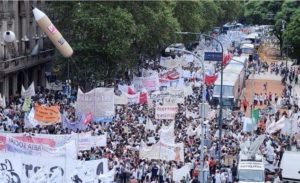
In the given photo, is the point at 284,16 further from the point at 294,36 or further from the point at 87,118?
the point at 87,118

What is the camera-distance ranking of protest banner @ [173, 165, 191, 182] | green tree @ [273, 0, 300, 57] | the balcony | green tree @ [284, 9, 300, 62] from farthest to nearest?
green tree @ [273, 0, 300, 57], green tree @ [284, 9, 300, 62], the balcony, protest banner @ [173, 165, 191, 182]

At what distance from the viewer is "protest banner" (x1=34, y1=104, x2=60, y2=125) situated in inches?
1428

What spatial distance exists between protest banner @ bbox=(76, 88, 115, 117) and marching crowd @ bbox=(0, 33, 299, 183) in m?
0.78

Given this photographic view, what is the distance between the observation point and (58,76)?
59781 mm

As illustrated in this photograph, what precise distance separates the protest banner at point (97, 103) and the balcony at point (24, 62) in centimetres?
1811

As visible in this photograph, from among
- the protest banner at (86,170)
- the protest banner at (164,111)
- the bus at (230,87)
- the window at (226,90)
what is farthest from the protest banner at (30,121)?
the window at (226,90)

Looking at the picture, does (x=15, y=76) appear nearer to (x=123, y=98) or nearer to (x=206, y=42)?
(x=123, y=98)

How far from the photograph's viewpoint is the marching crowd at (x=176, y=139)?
31.7 metres

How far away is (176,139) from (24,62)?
26.9 m

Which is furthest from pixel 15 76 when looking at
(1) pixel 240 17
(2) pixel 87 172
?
(1) pixel 240 17

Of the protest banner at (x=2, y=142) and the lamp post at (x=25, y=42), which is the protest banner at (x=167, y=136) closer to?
the protest banner at (x=2, y=142)

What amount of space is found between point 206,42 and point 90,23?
57.4m

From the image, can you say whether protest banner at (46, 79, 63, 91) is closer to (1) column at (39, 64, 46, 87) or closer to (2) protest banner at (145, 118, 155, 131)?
(1) column at (39, 64, 46, 87)

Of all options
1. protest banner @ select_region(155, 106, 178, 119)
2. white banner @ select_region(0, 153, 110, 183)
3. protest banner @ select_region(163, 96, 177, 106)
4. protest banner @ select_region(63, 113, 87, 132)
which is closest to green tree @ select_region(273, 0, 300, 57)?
protest banner @ select_region(163, 96, 177, 106)
